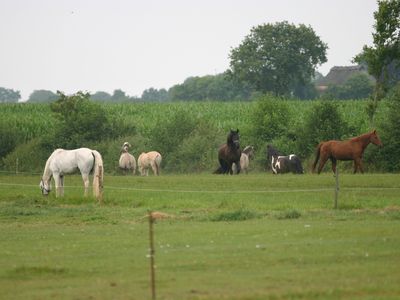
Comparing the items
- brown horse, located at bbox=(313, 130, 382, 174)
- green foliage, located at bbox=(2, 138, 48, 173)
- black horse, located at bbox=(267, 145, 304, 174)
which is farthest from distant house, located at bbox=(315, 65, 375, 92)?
brown horse, located at bbox=(313, 130, 382, 174)

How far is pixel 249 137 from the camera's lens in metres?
57.4

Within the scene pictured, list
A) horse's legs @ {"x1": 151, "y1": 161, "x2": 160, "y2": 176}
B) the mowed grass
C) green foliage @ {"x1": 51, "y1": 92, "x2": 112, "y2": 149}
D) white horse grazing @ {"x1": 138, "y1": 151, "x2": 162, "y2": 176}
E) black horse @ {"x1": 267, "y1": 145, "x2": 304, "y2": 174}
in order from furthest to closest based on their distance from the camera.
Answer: green foliage @ {"x1": 51, "y1": 92, "x2": 112, "y2": 149}, white horse grazing @ {"x1": 138, "y1": 151, "x2": 162, "y2": 176}, horse's legs @ {"x1": 151, "y1": 161, "x2": 160, "y2": 176}, black horse @ {"x1": 267, "y1": 145, "x2": 304, "y2": 174}, the mowed grass

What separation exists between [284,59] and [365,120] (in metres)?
48.9

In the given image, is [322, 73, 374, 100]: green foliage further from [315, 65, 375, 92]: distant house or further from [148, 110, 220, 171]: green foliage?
[148, 110, 220, 171]: green foliage

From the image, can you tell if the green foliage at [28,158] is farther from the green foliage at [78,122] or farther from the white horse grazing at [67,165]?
the white horse grazing at [67,165]

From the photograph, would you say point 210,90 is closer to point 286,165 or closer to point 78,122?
point 78,122

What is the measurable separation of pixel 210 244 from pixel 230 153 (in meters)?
26.3

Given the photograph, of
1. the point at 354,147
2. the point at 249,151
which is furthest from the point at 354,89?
the point at 354,147

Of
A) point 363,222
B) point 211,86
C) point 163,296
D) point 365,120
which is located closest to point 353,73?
point 211,86

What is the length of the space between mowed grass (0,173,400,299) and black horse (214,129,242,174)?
1058cm

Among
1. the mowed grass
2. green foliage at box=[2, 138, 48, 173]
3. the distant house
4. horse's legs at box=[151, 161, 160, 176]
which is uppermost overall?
the distant house

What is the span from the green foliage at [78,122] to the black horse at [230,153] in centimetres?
1545

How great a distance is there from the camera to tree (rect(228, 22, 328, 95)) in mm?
108688

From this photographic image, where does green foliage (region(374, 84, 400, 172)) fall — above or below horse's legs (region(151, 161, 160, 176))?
above
